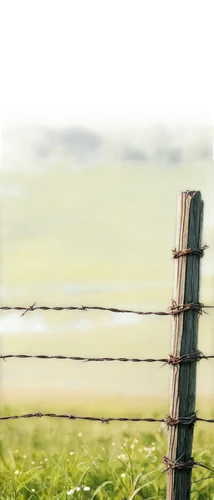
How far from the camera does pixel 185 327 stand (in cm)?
266

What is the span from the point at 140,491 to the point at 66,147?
1.76m

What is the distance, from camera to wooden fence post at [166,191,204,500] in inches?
104

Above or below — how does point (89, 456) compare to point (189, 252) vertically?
below

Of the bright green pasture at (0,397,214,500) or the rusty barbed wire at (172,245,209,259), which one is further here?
the bright green pasture at (0,397,214,500)

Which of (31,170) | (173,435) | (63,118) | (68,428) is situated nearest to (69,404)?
(68,428)

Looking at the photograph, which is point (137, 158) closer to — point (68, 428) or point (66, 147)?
point (66, 147)

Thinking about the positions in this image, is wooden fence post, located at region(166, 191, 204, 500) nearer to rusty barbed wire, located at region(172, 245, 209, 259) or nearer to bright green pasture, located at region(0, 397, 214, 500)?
rusty barbed wire, located at region(172, 245, 209, 259)

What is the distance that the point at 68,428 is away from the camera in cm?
354

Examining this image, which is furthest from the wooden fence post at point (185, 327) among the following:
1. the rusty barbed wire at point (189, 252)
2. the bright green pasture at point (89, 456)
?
the bright green pasture at point (89, 456)

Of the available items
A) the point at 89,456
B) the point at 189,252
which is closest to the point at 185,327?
the point at 189,252

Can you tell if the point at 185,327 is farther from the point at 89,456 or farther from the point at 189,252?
the point at 89,456

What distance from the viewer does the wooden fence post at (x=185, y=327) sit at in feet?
8.71

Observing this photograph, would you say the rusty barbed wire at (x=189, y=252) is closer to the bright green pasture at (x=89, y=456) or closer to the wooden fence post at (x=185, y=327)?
the wooden fence post at (x=185, y=327)

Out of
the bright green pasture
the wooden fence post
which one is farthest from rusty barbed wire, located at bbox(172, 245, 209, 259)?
the bright green pasture
